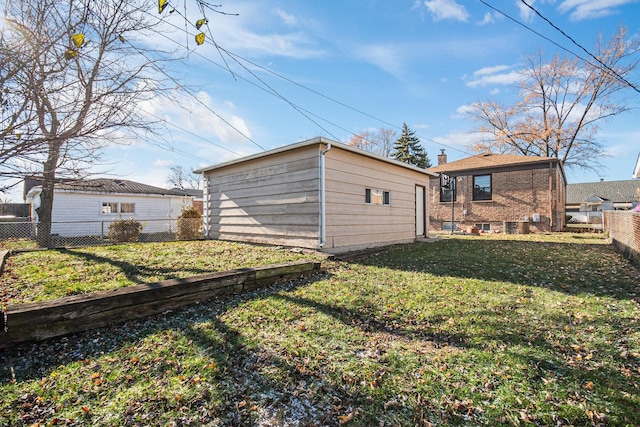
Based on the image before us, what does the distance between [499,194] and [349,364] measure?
16.7 m

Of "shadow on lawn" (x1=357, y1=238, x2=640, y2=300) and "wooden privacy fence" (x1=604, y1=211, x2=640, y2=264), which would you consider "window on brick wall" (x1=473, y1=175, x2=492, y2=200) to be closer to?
"shadow on lawn" (x1=357, y1=238, x2=640, y2=300)

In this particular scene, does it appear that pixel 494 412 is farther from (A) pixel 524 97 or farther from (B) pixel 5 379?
(A) pixel 524 97

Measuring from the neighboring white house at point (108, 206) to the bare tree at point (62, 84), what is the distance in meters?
11.7

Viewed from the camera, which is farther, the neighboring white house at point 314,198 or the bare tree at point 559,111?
the bare tree at point 559,111

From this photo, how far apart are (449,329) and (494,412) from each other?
4.17 feet

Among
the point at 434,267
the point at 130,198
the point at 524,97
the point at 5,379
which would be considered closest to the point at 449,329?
the point at 434,267

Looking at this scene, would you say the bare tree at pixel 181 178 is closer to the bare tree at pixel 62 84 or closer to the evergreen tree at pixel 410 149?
the evergreen tree at pixel 410 149

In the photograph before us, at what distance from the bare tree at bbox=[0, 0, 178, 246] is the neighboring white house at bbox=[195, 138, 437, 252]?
461 cm

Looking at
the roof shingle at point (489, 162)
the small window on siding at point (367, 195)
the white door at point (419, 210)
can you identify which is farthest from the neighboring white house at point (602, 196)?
the small window on siding at point (367, 195)

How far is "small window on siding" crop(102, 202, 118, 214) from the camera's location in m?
16.0

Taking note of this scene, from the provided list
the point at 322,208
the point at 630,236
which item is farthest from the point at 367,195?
the point at 630,236

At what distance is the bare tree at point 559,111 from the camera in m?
19.9

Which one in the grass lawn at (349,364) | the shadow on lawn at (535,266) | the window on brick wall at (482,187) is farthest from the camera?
the window on brick wall at (482,187)

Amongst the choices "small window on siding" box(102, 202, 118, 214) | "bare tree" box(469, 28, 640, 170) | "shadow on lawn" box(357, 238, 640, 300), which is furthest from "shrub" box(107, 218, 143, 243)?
"bare tree" box(469, 28, 640, 170)
